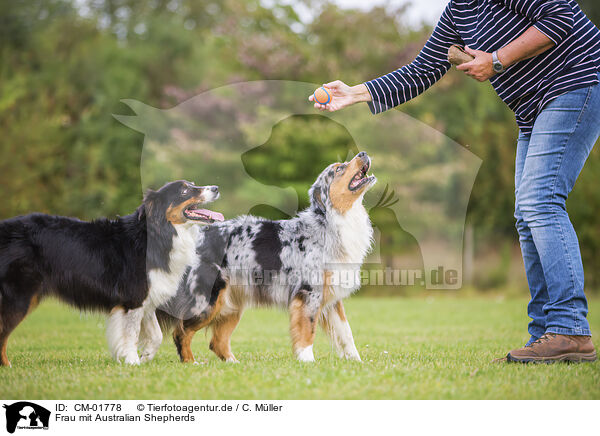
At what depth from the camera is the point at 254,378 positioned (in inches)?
124

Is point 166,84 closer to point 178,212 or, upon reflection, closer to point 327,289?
point 178,212

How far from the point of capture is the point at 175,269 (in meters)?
4.32

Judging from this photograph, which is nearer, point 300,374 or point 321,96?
point 300,374

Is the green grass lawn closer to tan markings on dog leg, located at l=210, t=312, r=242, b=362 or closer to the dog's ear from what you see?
tan markings on dog leg, located at l=210, t=312, r=242, b=362

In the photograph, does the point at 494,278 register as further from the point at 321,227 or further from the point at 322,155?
the point at 321,227

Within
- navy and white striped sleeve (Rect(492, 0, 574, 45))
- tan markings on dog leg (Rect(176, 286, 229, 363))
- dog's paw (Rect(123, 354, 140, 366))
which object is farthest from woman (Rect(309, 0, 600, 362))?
dog's paw (Rect(123, 354, 140, 366))

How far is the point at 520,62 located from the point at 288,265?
7.13 feet

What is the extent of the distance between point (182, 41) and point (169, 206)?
13.8 m

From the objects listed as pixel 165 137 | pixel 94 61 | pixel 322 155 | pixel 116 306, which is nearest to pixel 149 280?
pixel 116 306

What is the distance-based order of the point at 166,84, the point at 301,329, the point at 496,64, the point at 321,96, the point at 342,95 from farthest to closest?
the point at 166,84 < the point at 301,329 < the point at 342,95 < the point at 321,96 < the point at 496,64

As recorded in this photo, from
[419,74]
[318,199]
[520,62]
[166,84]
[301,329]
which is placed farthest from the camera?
[166,84]

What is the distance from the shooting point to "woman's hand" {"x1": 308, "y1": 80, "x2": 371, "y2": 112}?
3762 mm
